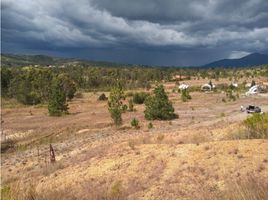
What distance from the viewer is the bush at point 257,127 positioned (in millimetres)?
19734

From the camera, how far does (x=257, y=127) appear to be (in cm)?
2023

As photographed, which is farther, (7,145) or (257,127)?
(7,145)

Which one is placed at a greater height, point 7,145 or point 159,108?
point 159,108

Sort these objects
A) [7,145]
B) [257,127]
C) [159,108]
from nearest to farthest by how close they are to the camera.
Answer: [257,127] < [7,145] < [159,108]

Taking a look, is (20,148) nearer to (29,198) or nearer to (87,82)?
(29,198)

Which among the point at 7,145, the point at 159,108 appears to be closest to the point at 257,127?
the point at 7,145

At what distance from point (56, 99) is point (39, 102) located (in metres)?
35.9

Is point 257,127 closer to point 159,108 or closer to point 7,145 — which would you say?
point 7,145

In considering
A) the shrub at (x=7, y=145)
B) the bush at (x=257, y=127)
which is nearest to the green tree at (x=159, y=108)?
the shrub at (x=7, y=145)

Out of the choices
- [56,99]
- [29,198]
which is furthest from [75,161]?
[56,99]

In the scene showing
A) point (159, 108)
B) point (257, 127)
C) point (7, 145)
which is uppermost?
point (257, 127)

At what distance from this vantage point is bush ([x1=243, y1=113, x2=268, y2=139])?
19734 mm

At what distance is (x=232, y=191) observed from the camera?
6910 mm

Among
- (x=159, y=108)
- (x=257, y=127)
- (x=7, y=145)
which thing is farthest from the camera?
(x=159, y=108)
